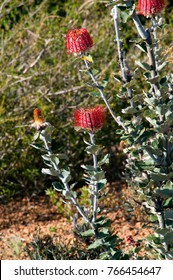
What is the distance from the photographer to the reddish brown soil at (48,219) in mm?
4219

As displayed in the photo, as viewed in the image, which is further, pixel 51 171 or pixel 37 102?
pixel 37 102

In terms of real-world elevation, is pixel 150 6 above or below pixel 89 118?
above

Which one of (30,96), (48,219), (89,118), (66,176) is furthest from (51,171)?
(30,96)

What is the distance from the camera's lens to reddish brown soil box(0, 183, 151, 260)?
422 centimetres

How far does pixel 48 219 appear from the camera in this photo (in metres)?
4.61

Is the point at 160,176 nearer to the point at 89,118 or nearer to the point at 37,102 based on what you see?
the point at 89,118

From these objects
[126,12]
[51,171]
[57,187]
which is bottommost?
[57,187]

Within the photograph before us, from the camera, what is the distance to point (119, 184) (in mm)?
5141

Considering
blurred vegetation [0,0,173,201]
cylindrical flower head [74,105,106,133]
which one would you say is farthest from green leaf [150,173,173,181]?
blurred vegetation [0,0,173,201]

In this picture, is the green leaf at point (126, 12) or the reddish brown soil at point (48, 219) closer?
the green leaf at point (126, 12)

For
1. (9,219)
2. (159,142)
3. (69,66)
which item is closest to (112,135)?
(69,66)

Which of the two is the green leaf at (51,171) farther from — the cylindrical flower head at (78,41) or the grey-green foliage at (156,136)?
the cylindrical flower head at (78,41)

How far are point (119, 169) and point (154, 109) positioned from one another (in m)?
2.95

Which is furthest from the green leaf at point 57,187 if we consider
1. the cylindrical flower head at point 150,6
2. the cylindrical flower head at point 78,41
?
the cylindrical flower head at point 150,6
